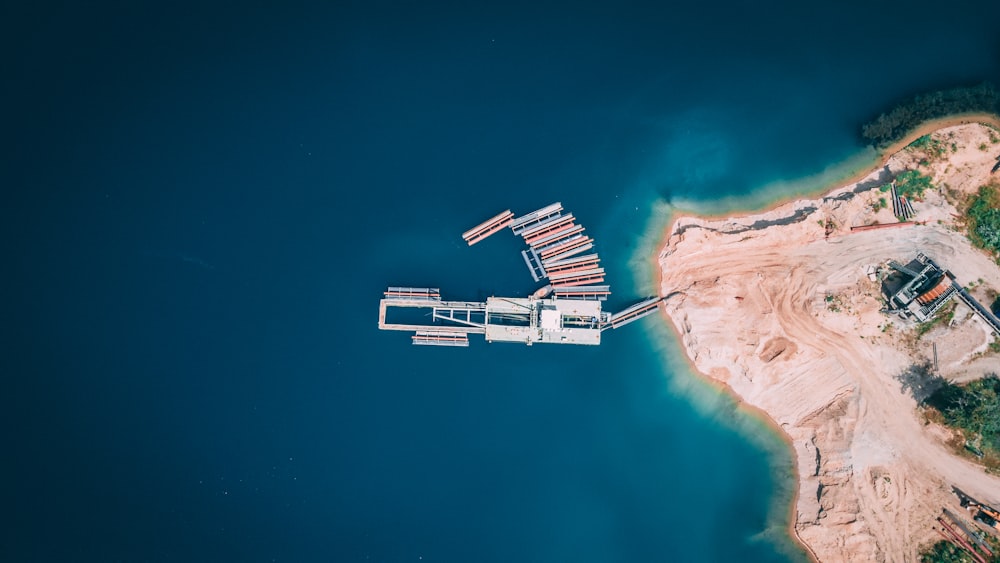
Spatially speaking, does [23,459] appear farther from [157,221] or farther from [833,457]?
[833,457]

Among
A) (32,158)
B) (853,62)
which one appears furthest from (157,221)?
(853,62)

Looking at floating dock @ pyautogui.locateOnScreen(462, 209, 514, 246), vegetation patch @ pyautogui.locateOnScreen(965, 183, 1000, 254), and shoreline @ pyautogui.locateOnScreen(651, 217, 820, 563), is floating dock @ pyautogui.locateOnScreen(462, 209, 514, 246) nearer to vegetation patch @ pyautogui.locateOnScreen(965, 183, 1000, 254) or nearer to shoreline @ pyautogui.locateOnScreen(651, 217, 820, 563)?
shoreline @ pyautogui.locateOnScreen(651, 217, 820, 563)

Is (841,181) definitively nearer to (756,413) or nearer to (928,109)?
(928,109)

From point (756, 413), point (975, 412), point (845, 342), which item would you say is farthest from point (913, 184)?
point (756, 413)

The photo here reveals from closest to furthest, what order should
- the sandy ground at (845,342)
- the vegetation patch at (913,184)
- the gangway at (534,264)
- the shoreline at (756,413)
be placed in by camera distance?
the sandy ground at (845,342)
the vegetation patch at (913,184)
the shoreline at (756,413)
the gangway at (534,264)

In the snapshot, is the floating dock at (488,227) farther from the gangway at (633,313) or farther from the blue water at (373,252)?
the gangway at (633,313)

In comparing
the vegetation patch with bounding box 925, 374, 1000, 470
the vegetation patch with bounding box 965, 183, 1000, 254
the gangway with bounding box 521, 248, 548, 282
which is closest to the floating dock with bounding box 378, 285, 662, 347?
the gangway with bounding box 521, 248, 548, 282

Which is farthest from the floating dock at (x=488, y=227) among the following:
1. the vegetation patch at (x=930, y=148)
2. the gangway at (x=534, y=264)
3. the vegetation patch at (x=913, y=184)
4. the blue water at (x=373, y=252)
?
the vegetation patch at (x=930, y=148)
